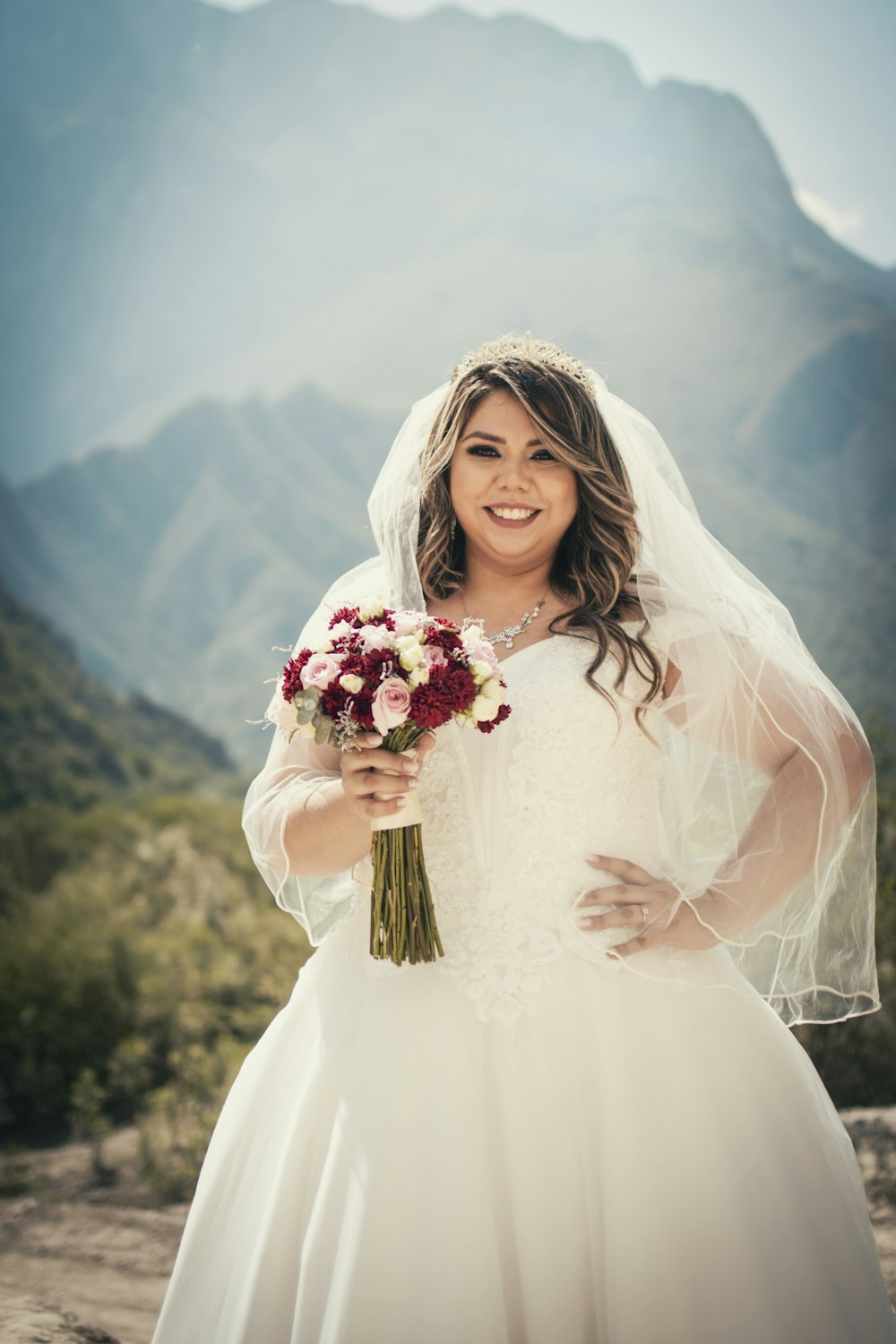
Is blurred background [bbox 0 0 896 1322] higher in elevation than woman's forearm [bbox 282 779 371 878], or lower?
higher

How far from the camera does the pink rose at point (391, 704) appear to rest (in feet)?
6.44

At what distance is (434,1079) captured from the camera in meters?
2.17

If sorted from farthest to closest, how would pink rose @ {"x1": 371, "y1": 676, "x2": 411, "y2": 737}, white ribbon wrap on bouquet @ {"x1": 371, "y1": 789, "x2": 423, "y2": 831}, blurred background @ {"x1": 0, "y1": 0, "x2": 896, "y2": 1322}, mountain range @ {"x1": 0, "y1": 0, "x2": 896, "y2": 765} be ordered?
mountain range @ {"x1": 0, "y1": 0, "x2": 896, "y2": 765} → blurred background @ {"x1": 0, "y1": 0, "x2": 896, "y2": 1322} → white ribbon wrap on bouquet @ {"x1": 371, "y1": 789, "x2": 423, "y2": 831} → pink rose @ {"x1": 371, "y1": 676, "x2": 411, "y2": 737}

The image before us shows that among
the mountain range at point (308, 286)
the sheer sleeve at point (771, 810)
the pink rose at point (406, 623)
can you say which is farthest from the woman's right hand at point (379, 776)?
the mountain range at point (308, 286)

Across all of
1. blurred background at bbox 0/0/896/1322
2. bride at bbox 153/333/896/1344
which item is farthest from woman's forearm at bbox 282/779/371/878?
blurred background at bbox 0/0/896/1322

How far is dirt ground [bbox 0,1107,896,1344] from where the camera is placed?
125 inches

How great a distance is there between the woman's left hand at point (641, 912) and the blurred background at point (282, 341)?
5.85 metres

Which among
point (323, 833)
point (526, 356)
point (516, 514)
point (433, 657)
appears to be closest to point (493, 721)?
point (433, 657)

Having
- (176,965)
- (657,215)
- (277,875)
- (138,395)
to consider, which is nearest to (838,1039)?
(277,875)

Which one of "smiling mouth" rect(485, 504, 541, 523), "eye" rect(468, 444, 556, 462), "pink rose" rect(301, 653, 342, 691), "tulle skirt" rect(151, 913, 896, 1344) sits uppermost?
"eye" rect(468, 444, 556, 462)

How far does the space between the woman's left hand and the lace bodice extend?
0.04m

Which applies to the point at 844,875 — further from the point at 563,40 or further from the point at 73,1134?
the point at 563,40

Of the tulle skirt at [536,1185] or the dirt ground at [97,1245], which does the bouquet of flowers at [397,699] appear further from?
the dirt ground at [97,1245]

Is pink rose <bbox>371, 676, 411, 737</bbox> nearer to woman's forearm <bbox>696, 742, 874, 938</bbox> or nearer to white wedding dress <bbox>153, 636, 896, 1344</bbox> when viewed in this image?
white wedding dress <bbox>153, 636, 896, 1344</bbox>
